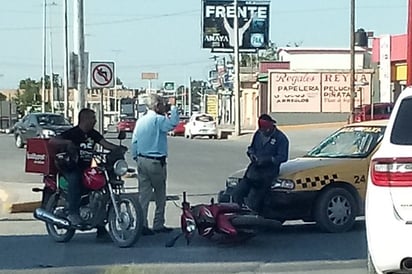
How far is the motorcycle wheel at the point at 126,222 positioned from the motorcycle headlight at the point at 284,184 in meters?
1.94

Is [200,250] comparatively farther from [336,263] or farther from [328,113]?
[328,113]

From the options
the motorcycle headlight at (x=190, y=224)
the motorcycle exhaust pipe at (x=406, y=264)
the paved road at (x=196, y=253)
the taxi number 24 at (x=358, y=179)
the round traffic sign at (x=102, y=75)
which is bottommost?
the paved road at (x=196, y=253)

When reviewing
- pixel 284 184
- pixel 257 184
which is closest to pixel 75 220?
pixel 257 184

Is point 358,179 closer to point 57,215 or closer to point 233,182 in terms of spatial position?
point 233,182

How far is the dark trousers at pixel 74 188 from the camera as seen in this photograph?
12.3m

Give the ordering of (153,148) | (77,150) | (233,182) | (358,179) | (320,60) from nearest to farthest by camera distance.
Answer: (77,150)
(153,148)
(358,179)
(233,182)
(320,60)

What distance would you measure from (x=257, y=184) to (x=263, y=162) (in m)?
0.30

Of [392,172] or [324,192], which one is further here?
[324,192]

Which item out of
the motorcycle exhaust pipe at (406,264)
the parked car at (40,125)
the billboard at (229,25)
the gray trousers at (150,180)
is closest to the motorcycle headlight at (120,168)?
the gray trousers at (150,180)

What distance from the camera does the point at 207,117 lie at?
5681cm

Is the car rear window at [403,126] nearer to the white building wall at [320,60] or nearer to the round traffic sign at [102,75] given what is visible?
the round traffic sign at [102,75]

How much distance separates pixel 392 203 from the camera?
7.63 metres

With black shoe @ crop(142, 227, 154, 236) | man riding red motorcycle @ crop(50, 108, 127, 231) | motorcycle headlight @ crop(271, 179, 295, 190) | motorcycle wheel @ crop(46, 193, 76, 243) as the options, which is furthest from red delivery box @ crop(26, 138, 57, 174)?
motorcycle headlight @ crop(271, 179, 295, 190)

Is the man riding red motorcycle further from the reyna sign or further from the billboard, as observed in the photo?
the billboard
